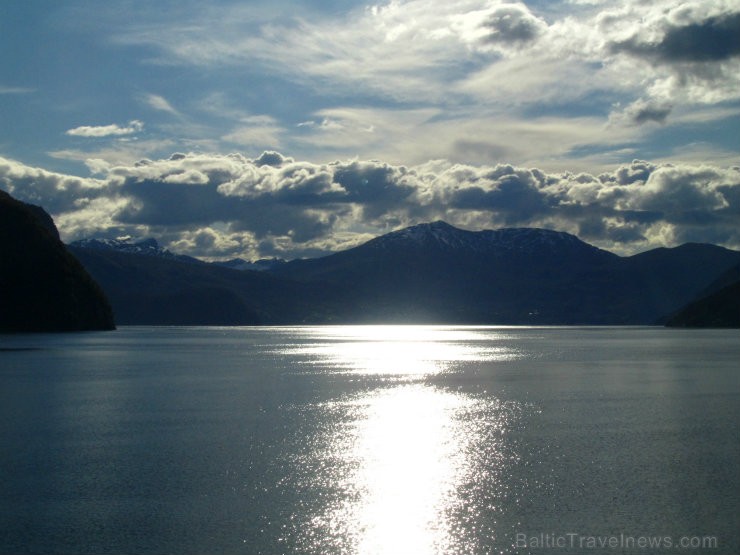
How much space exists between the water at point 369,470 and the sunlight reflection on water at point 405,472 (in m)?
0.13

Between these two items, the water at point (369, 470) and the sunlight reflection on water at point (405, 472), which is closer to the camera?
the sunlight reflection on water at point (405, 472)

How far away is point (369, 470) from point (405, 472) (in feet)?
5.89

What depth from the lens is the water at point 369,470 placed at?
26.4 metres

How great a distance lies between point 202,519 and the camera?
93.7ft

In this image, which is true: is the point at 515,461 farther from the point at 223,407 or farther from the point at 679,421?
the point at 223,407

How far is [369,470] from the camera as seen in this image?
37.3 meters

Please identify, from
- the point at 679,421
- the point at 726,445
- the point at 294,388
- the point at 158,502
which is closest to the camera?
the point at 158,502

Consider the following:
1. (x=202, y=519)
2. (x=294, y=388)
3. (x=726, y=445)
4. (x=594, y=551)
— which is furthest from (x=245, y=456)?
(x=294, y=388)

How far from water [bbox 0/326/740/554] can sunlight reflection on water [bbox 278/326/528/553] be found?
0.13m

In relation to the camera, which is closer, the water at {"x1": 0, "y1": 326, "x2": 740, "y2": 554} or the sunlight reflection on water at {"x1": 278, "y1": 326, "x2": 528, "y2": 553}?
the sunlight reflection on water at {"x1": 278, "y1": 326, "x2": 528, "y2": 553}

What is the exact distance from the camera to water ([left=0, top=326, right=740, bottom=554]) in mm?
26438

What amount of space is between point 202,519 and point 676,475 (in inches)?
854

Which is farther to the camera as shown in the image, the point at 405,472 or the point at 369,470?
the point at 369,470

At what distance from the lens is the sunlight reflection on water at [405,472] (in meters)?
26.3
